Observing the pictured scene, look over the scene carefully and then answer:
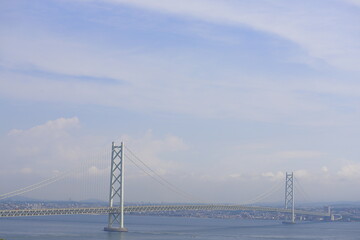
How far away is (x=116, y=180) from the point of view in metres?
34.6

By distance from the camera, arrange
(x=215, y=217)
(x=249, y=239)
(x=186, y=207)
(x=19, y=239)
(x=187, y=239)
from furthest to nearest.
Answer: (x=215, y=217)
(x=186, y=207)
(x=249, y=239)
(x=187, y=239)
(x=19, y=239)

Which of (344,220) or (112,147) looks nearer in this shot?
(112,147)

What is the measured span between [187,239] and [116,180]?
5413mm

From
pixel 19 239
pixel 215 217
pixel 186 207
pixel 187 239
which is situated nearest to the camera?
pixel 19 239

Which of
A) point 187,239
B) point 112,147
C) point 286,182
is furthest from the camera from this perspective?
point 286,182

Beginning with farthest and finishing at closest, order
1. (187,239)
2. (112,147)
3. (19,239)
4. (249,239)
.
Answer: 1. (112,147)
2. (249,239)
3. (187,239)
4. (19,239)

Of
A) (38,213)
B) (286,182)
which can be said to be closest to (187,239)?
(38,213)

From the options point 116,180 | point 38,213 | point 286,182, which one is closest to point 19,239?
point 38,213

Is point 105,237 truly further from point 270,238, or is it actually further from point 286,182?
point 286,182

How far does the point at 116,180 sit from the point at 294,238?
32.3ft

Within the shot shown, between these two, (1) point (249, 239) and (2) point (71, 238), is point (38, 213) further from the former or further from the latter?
(1) point (249, 239)

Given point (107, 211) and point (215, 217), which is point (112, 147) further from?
point (215, 217)

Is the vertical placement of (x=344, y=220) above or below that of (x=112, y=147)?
below

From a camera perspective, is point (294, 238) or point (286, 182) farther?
point (286, 182)
